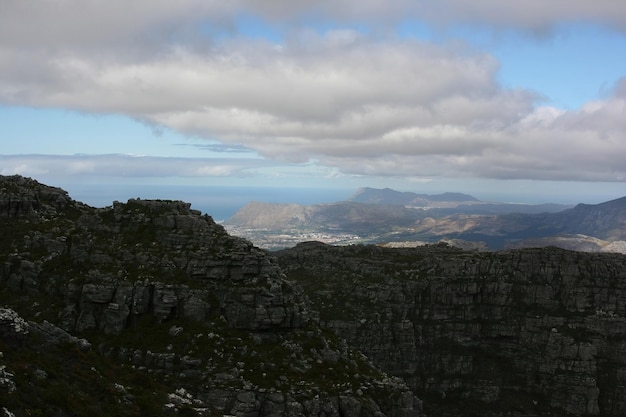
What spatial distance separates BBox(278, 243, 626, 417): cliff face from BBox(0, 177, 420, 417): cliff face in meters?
56.1

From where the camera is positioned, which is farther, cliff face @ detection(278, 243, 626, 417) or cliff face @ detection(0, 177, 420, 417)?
cliff face @ detection(278, 243, 626, 417)

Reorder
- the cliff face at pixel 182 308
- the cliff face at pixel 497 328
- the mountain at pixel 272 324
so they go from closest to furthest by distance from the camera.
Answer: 1. the mountain at pixel 272 324
2. the cliff face at pixel 182 308
3. the cliff face at pixel 497 328

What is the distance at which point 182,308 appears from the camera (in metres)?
63.7

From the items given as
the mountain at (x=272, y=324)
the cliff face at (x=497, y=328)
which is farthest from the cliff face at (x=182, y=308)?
the cliff face at (x=497, y=328)

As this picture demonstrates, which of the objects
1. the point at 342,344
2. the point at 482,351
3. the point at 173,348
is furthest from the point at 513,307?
the point at 173,348

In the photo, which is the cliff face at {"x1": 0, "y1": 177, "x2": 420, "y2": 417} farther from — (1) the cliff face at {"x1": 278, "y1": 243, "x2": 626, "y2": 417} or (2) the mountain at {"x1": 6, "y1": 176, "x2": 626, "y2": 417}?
Result: (1) the cliff face at {"x1": 278, "y1": 243, "x2": 626, "y2": 417}

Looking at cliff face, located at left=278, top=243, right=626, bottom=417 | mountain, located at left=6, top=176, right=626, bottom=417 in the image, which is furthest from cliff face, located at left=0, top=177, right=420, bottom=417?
cliff face, located at left=278, top=243, right=626, bottom=417

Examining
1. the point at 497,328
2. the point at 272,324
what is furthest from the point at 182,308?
the point at 497,328

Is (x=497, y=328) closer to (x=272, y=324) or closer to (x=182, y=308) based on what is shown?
(x=272, y=324)

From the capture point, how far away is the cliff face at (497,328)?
11494 cm

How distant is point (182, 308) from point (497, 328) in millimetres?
85206

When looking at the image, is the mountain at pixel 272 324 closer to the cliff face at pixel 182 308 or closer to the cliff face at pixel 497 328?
the cliff face at pixel 182 308

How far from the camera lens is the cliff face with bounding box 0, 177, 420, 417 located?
57.1 m

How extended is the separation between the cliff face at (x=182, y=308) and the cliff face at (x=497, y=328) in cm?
5613
